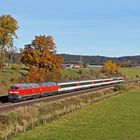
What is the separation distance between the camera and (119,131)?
33844 mm

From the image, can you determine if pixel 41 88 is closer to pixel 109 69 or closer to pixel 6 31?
pixel 6 31

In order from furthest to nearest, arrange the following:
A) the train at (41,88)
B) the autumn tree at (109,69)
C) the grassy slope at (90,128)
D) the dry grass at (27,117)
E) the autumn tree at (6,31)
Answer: the autumn tree at (109,69)
the autumn tree at (6,31)
the train at (41,88)
the dry grass at (27,117)
the grassy slope at (90,128)

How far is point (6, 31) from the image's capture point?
8769 cm

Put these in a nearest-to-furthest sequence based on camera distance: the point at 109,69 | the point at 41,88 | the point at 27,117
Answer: the point at 27,117, the point at 41,88, the point at 109,69

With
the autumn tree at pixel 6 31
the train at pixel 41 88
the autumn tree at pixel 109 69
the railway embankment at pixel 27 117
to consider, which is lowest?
the railway embankment at pixel 27 117

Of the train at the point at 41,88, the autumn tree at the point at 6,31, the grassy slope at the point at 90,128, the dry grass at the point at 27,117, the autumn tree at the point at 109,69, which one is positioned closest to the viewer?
the grassy slope at the point at 90,128

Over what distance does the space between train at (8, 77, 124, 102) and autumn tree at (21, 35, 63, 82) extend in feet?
21.9

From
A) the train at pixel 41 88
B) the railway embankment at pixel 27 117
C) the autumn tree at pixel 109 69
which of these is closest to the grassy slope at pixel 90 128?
the railway embankment at pixel 27 117

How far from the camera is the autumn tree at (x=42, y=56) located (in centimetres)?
9462

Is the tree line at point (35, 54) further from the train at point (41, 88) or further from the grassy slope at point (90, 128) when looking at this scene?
the grassy slope at point (90, 128)

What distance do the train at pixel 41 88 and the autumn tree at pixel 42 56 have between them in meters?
6.67

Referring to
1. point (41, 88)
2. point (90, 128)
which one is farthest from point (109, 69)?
point (90, 128)

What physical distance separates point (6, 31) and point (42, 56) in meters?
11.6

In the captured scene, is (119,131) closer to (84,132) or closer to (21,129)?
(84,132)
